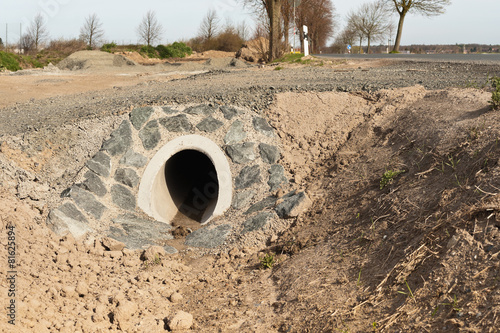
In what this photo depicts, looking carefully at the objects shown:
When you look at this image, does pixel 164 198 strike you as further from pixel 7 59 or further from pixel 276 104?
pixel 7 59

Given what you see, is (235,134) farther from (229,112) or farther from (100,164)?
(100,164)

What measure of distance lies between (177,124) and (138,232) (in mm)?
2051

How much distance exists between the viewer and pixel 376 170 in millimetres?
6086

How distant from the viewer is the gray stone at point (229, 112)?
7.74 metres

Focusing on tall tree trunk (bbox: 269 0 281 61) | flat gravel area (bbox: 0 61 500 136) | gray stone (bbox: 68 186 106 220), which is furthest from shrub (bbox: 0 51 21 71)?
gray stone (bbox: 68 186 106 220)

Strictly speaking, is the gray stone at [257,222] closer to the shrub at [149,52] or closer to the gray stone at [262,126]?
the gray stone at [262,126]

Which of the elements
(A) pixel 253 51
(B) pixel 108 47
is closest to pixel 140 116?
(A) pixel 253 51

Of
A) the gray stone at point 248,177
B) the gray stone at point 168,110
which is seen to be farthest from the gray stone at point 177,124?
the gray stone at point 248,177

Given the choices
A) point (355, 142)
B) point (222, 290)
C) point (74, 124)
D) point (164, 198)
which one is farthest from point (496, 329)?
point (74, 124)

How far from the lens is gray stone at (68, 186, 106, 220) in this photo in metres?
6.46

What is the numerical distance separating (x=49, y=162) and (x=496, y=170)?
5871 millimetres

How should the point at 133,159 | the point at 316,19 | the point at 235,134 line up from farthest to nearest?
the point at 316,19
the point at 235,134
the point at 133,159

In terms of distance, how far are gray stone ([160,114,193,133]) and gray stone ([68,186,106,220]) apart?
5.77 ft

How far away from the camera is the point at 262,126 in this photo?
765cm
